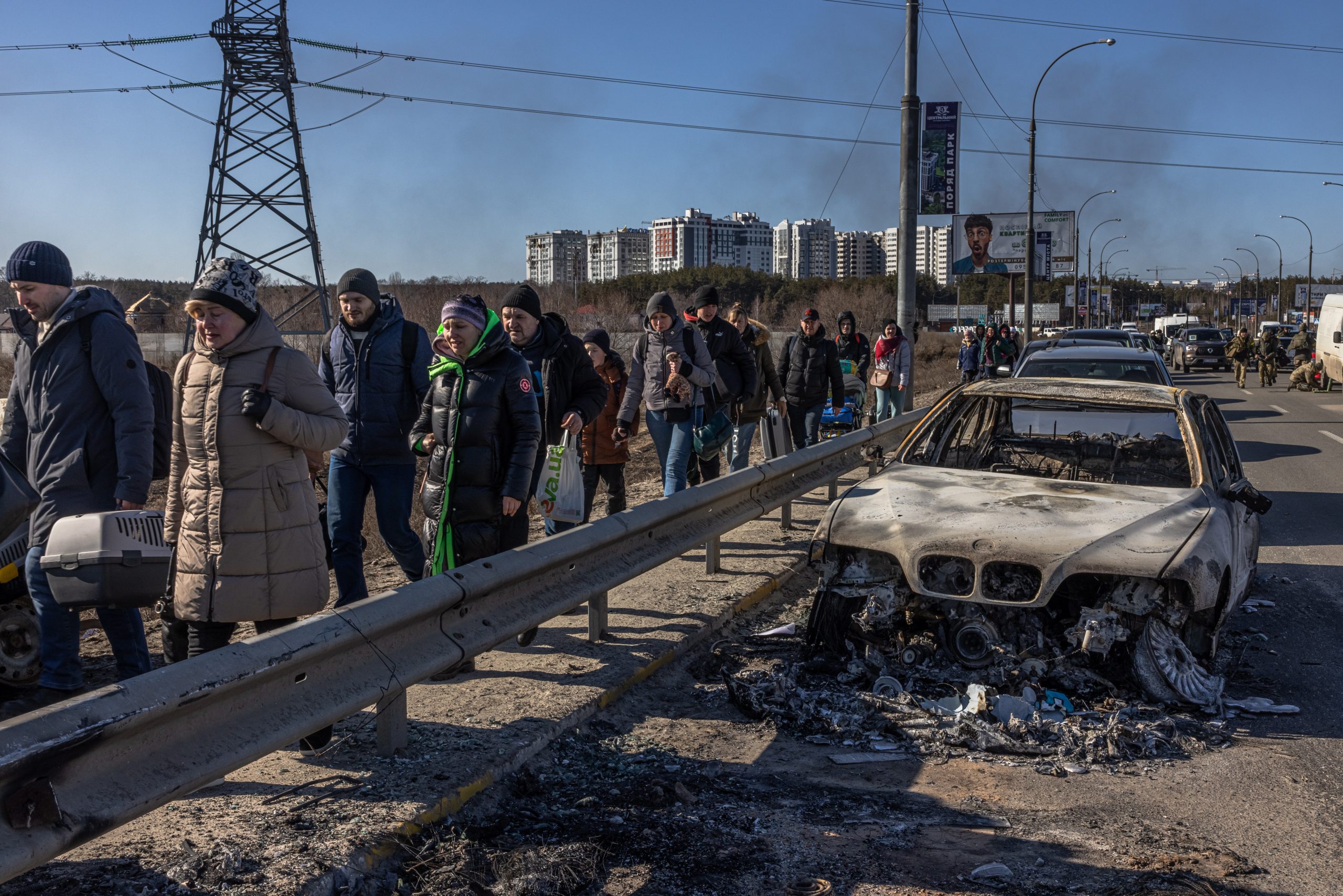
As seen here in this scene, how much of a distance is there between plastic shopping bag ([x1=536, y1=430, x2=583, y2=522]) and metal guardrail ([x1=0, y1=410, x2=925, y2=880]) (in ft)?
2.76

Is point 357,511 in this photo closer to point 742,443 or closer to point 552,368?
point 552,368

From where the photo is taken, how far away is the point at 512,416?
17.9 feet

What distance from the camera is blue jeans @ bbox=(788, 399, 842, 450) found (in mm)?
11531

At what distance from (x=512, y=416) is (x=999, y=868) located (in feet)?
9.78

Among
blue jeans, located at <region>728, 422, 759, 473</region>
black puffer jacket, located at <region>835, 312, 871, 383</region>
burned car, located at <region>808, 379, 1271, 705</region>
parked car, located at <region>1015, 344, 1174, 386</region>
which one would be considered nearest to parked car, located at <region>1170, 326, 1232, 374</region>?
black puffer jacket, located at <region>835, 312, 871, 383</region>

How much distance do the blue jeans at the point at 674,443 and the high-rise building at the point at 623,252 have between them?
151 metres

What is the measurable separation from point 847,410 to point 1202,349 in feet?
118

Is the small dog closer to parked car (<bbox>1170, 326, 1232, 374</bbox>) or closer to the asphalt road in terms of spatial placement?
the asphalt road

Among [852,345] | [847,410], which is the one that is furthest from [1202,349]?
[847,410]

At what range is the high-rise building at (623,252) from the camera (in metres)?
163

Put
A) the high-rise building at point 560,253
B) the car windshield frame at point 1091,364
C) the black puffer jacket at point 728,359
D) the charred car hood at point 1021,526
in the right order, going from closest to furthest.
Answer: the charred car hood at point 1021,526 < the black puffer jacket at point 728,359 < the car windshield frame at point 1091,364 < the high-rise building at point 560,253

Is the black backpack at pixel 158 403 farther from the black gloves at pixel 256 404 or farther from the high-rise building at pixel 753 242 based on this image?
the high-rise building at pixel 753 242

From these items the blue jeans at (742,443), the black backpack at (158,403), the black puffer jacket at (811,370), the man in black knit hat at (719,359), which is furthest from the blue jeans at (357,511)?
the black puffer jacket at (811,370)

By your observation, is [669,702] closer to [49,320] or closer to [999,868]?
[999,868]
